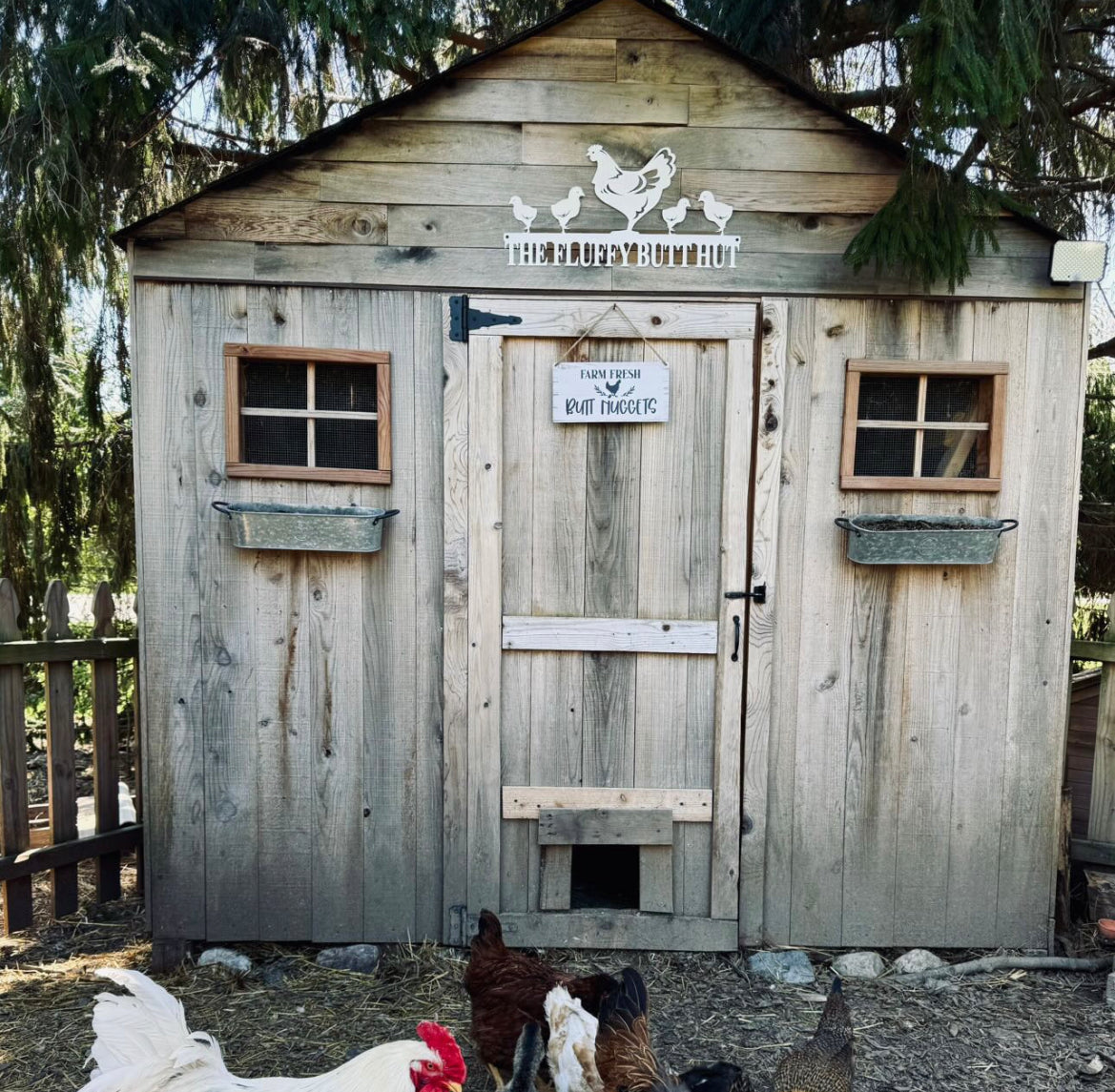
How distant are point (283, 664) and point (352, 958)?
1.22 meters

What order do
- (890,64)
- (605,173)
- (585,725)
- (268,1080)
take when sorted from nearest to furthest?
(268,1080), (605,173), (585,725), (890,64)

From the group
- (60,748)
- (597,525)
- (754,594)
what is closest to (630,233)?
(597,525)

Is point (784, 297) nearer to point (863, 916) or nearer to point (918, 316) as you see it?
point (918, 316)

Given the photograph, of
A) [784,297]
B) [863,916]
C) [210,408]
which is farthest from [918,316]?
[210,408]

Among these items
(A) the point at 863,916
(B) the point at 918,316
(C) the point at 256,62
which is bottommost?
(A) the point at 863,916

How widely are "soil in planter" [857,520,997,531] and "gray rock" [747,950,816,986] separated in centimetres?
175

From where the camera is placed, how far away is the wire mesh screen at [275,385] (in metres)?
3.30

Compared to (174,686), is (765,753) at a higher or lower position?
lower

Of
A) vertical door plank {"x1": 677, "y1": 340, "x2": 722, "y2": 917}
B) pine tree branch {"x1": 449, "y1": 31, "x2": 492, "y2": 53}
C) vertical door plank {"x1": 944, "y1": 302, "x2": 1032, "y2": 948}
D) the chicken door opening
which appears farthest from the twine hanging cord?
the chicken door opening

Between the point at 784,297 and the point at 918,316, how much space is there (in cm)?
52

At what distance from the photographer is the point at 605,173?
10.6 feet

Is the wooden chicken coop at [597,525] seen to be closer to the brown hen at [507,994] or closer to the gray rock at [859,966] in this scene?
the gray rock at [859,966]

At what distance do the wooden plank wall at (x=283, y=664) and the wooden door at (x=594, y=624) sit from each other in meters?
0.15

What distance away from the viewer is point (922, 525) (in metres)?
3.26
